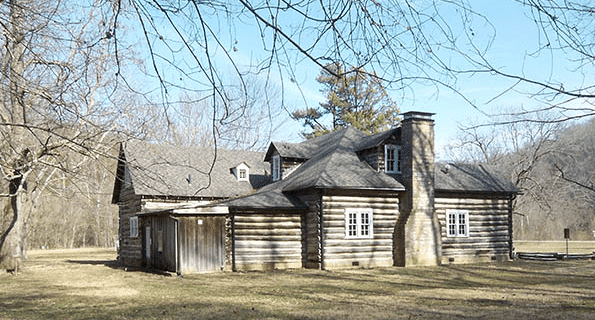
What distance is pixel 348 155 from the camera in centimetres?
2983

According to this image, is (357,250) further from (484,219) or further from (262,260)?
(484,219)

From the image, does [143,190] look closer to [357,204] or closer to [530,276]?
[357,204]

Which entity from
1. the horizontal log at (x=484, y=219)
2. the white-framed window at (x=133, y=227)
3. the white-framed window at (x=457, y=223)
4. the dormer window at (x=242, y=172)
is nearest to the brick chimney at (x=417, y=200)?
the white-framed window at (x=457, y=223)

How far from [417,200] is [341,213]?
13.3ft

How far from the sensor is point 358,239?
1069 inches

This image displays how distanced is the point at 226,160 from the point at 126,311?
23.5m

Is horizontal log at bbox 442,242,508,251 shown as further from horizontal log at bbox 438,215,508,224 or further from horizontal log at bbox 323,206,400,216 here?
horizontal log at bbox 323,206,400,216

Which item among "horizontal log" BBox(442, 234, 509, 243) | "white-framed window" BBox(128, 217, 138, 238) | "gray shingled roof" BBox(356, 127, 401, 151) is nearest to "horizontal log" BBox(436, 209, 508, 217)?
"horizontal log" BBox(442, 234, 509, 243)

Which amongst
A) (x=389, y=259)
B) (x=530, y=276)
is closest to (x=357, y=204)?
(x=389, y=259)

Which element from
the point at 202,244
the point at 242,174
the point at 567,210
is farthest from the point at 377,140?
the point at 567,210

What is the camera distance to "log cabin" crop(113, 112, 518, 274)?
25.8 meters

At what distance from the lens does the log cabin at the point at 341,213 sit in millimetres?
25812

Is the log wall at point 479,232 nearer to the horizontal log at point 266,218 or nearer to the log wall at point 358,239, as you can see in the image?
the log wall at point 358,239

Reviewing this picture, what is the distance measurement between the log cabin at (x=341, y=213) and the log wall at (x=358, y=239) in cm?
5
